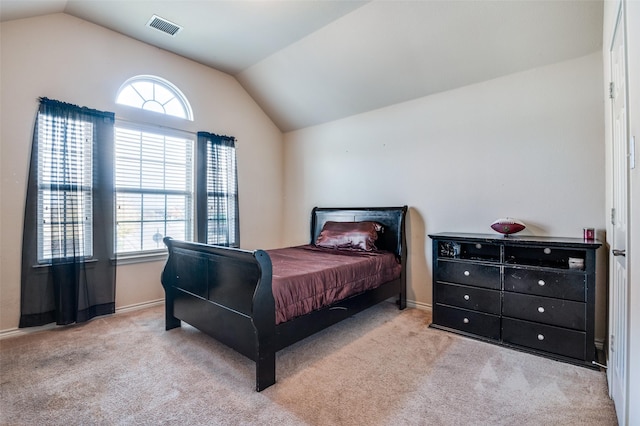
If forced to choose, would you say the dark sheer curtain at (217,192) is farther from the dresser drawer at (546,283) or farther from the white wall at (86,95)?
the dresser drawer at (546,283)

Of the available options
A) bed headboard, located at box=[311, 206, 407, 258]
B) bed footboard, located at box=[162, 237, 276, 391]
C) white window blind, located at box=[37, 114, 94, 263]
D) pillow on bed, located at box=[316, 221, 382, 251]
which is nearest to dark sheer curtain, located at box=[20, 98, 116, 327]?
white window blind, located at box=[37, 114, 94, 263]

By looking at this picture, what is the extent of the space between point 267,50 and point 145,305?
11.2 ft

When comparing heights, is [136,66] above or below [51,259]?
above

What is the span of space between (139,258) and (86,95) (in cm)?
183

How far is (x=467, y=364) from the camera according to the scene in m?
2.24

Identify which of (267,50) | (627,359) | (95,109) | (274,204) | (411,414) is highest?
(267,50)

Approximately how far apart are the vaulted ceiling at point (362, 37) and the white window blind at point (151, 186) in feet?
3.73

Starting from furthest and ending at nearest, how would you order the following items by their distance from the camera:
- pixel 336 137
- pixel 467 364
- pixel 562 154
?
pixel 336 137 → pixel 562 154 → pixel 467 364

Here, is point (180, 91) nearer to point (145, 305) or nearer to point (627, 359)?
point (145, 305)

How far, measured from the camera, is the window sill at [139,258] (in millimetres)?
3369

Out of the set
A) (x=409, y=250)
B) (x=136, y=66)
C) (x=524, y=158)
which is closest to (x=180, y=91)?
(x=136, y=66)

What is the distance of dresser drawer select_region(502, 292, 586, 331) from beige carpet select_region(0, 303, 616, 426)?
1.00 feet

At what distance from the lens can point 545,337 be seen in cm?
237

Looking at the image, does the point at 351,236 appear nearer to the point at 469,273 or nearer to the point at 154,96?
the point at 469,273
